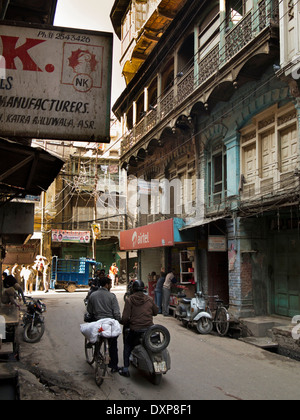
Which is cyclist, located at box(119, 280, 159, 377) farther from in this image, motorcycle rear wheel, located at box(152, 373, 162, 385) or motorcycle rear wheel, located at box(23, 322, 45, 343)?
motorcycle rear wheel, located at box(23, 322, 45, 343)

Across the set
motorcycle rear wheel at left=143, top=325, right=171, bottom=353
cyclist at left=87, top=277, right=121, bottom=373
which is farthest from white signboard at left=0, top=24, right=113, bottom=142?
motorcycle rear wheel at left=143, top=325, right=171, bottom=353

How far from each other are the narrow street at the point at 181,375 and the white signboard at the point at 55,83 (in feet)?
13.4

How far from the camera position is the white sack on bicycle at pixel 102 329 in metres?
6.31

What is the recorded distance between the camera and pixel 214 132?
14.0 metres

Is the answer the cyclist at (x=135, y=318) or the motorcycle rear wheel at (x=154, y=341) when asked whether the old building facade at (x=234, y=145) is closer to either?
the cyclist at (x=135, y=318)

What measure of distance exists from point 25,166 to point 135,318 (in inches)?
135

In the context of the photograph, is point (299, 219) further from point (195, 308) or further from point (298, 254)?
point (195, 308)

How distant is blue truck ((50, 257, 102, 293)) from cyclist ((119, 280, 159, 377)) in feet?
69.4

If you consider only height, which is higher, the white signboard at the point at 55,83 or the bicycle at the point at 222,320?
the white signboard at the point at 55,83

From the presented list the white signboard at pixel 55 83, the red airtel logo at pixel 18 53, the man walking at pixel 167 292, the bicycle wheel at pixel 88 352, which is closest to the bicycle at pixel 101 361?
the bicycle wheel at pixel 88 352

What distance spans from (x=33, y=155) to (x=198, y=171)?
31.7 ft

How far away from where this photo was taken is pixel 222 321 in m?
11.1

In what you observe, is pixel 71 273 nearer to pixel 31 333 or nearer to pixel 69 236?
pixel 69 236

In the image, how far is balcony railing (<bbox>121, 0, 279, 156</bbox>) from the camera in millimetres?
10289
